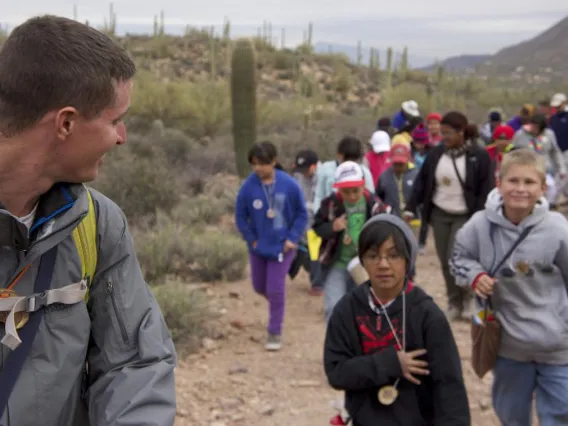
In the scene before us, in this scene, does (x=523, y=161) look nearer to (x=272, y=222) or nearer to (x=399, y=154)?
(x=272, y=222)

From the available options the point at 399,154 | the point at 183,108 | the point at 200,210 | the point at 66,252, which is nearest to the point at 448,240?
the point at 399,154

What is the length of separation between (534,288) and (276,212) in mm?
3591

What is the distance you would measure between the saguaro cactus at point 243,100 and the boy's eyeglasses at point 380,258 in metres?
13.0

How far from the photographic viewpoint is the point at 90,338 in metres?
1.99

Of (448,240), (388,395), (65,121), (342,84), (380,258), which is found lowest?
(342,84)

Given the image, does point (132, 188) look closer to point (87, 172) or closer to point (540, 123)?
point (540, 123)

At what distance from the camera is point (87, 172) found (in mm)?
1876

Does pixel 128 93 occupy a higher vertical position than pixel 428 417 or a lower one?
higher

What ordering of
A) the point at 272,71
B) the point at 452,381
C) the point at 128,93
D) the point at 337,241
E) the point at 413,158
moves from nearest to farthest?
the point at 128,93, the point at 452,381, the point at 337,241, the point at 413,158, the point at 272,71

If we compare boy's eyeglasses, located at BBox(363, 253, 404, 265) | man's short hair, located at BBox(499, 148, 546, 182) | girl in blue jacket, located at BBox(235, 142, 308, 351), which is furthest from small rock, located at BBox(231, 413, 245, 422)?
man's short hair, located at BBox(499, 148, 546, 182)

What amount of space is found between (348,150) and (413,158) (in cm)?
404

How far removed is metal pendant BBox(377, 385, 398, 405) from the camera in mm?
3508

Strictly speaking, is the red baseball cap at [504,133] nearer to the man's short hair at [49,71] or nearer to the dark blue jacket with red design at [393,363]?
the dark blue jacket with red design at [393,363]

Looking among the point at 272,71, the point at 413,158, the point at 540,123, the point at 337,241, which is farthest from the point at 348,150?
the point at 272,71
